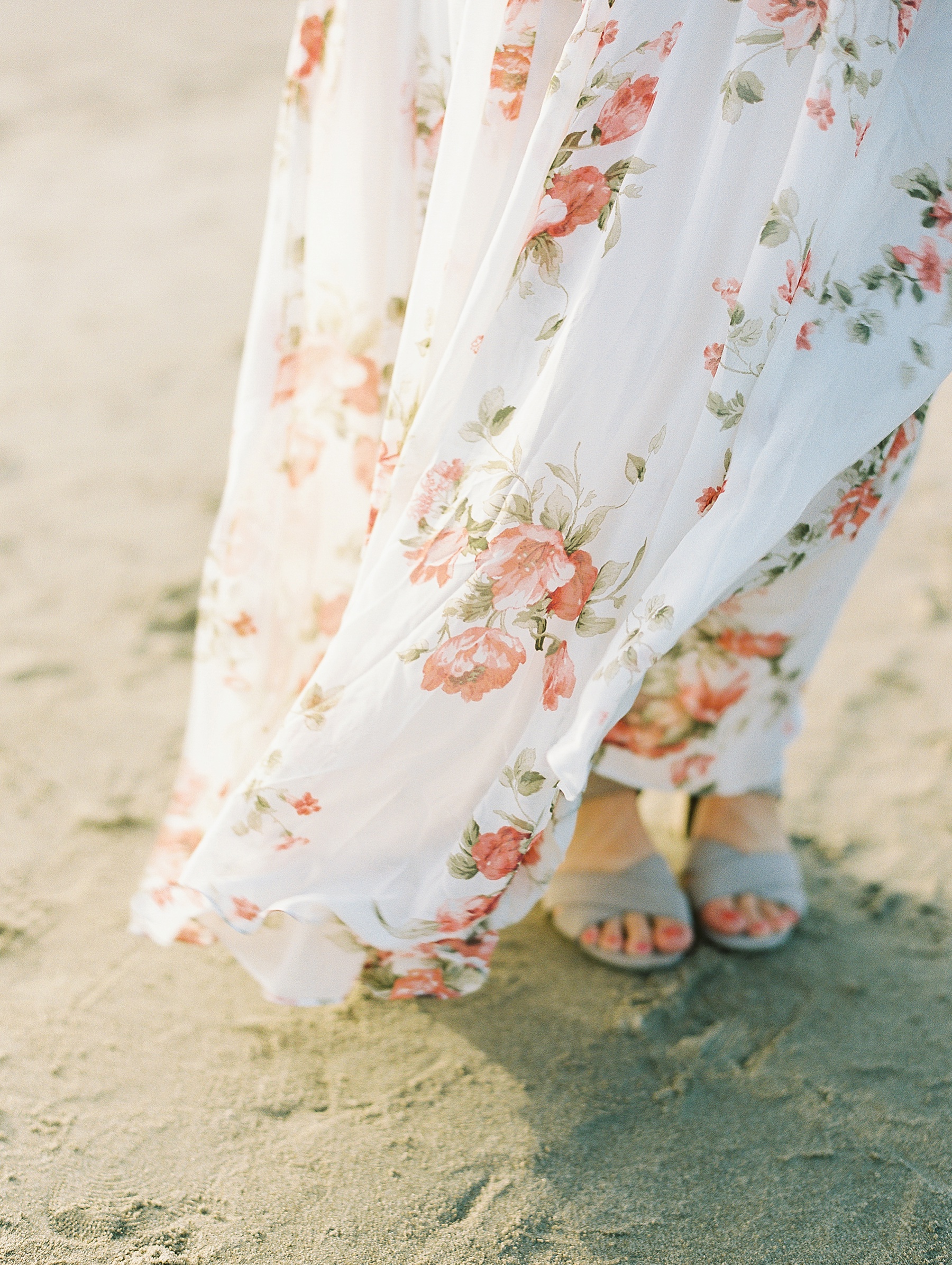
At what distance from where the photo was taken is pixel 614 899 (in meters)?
1.21

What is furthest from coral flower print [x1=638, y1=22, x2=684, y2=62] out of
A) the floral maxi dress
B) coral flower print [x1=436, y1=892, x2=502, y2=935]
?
coral flower print [x1=436, y1=892, x2=502, y2=935]

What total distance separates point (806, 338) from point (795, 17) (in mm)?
235

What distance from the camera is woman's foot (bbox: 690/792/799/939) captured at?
1215mm

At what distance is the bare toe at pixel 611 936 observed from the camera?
1176 millimetres

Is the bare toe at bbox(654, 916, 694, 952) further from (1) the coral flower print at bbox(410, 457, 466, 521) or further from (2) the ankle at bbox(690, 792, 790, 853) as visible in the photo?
(1) the coral flower print at bbox(410, 457, 466, 521)

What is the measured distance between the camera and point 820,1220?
2.97 feet

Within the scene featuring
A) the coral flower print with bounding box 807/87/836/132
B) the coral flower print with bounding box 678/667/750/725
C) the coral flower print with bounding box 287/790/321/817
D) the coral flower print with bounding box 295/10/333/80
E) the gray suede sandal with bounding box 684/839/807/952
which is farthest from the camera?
the gray suede sandal with bounding box 684/839/807/952

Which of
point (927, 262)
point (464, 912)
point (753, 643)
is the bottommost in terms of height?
point (464, 912)

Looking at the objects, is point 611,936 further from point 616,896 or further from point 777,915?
point 777,915

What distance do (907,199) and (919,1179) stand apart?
2.82 ft

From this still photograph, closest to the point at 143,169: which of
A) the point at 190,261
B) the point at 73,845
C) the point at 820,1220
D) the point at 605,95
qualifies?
the point at 190,261

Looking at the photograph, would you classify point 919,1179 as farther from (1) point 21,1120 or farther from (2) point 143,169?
(2) point 143,169

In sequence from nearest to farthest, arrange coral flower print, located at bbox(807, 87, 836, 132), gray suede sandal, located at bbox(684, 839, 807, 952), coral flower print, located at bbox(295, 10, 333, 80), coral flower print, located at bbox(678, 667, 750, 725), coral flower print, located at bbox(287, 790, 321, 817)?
coral flower print, located at bbox(807, 87, 836, 132) → coral flower print, located at bbox(287, 790, 321, 817) → coral flower print, located at bbox(295, 10, 333, 80) → coral flower print, located at bbox(678, 667, 750, 725) → gray suede sandal, located at bbox(684, 839, 807, 952)

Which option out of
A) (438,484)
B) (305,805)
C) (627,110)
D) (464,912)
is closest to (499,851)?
(464,912)
